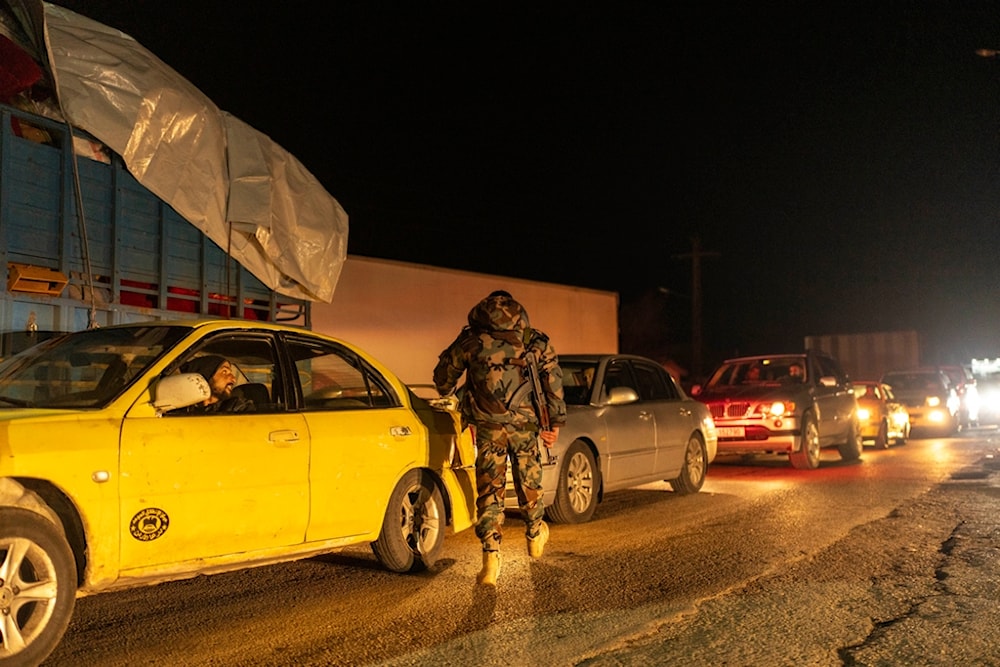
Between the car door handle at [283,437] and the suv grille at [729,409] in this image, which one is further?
the suv grille at [729,409]

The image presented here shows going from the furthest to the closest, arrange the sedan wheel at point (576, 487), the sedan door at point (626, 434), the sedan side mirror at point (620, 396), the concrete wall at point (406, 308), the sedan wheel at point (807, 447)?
1. the concrete wall at point (406, 308)
2. the sedan wheel at point (807, 447)
3. the sedan door at point (626, 434)
4. the sedan side mirror at point (620, 396)
5. the sedan wheel at point (576, 487)

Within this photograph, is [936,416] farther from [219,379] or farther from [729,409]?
[219,379]

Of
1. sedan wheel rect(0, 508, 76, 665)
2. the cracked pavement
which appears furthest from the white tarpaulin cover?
the cracked pavement

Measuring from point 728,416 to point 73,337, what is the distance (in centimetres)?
1000

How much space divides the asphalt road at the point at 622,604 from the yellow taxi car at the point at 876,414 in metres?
9.80

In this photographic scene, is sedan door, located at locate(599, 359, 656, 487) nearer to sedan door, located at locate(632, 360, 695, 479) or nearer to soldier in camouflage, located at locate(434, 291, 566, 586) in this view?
sedan door, located at locate(632, 360, 695, 479)

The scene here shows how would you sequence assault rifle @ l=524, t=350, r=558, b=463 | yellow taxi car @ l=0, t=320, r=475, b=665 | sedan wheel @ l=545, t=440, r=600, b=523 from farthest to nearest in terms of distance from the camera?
sedan wheel @ l=545, t=440, r=600, b=523, assault rifle @ l=524, t=350, r=558, b=463, yellow taxi car @ l=0, t=320, r=475, b=665

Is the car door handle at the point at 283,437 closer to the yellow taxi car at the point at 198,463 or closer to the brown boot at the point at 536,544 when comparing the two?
the yellow taxi car at the point at 198,463

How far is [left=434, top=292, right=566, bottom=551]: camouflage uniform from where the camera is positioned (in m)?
6.20

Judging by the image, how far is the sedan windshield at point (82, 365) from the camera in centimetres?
507

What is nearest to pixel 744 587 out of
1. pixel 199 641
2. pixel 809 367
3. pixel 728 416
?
pixel 199 641

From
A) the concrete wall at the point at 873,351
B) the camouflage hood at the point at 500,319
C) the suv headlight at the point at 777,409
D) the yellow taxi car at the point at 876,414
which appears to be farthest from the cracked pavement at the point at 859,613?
the concrete wall at the point at 873,351

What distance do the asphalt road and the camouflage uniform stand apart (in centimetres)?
50

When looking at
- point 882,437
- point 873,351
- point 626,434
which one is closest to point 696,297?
point 873,351
